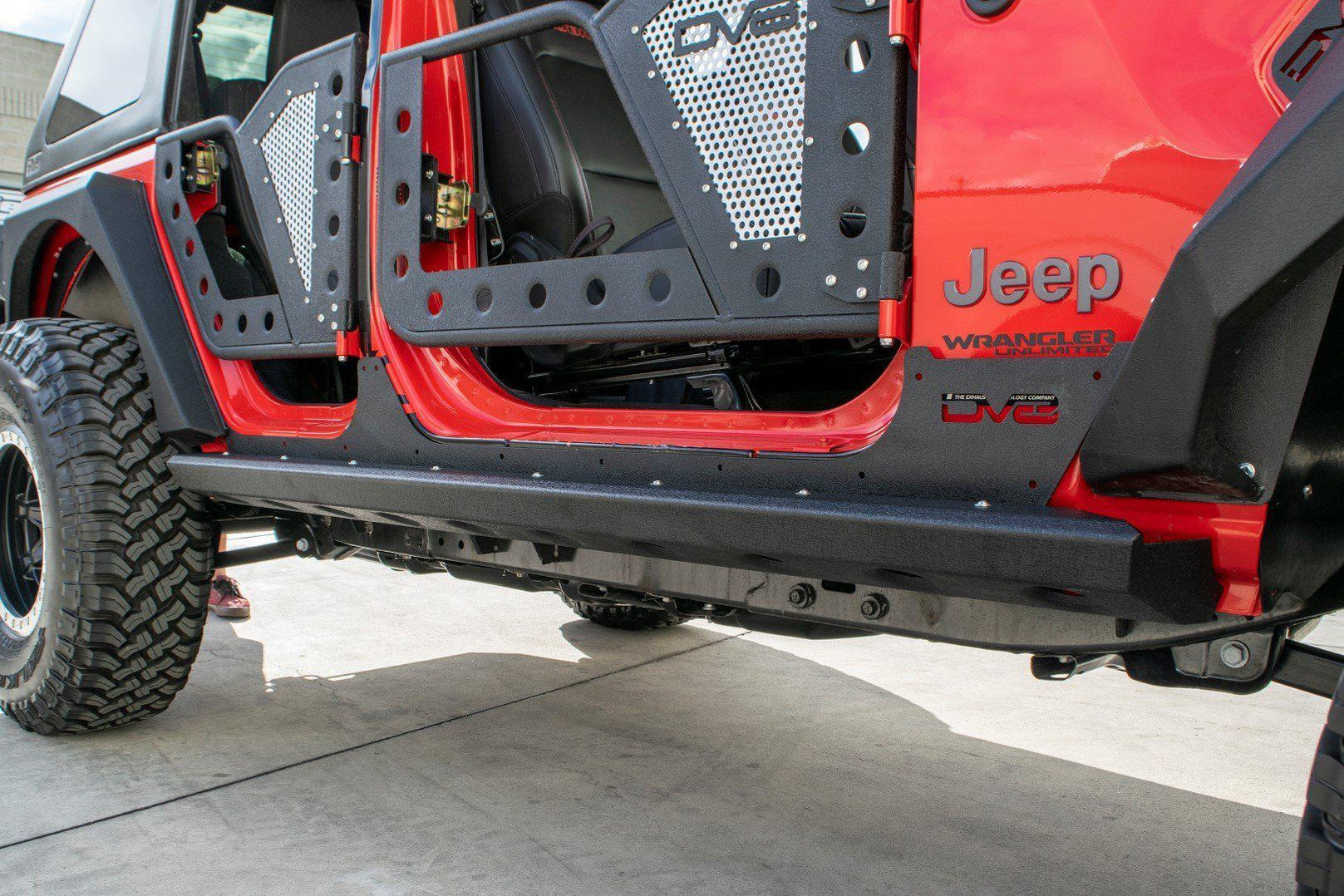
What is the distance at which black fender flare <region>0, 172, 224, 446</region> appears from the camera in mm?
2660

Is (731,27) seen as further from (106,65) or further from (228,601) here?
(228,601)

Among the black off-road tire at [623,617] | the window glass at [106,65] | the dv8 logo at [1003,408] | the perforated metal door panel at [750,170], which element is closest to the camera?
the dv8 logo at [1003,408]

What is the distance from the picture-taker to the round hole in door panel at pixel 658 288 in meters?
1.78

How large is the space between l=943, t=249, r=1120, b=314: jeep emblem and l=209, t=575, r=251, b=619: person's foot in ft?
11.3

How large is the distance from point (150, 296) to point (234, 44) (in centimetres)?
77

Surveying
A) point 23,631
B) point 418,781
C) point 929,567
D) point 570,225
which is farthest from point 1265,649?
point 23,631

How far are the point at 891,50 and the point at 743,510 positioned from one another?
676mm

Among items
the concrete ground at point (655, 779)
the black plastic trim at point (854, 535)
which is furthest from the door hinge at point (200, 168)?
the concrete ground at point (655, 779)

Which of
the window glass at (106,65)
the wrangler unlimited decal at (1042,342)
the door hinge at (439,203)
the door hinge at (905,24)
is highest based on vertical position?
the window glass at (106,65)

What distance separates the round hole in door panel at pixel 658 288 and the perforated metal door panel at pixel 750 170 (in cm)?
1

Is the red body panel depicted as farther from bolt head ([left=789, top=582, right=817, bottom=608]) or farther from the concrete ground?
the concrete ground

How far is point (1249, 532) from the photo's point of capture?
1269 millimetres

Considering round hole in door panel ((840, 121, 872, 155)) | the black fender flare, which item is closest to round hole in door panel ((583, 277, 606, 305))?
round hole in door panel ((840, 121, 872, 155))

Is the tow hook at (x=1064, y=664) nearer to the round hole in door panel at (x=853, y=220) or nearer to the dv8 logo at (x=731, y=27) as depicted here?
the round hole in door panel at (x=853, y=220)
